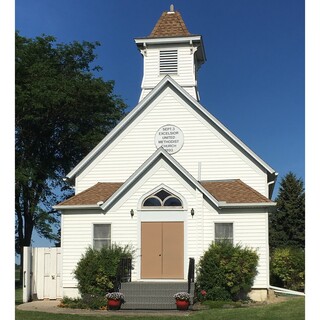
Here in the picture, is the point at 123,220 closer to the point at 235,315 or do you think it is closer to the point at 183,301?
the point at 183,301

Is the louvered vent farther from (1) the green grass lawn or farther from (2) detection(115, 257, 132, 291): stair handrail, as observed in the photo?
(1) the green grass lawn

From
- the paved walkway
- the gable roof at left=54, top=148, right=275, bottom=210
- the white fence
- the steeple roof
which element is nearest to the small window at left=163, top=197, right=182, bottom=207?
the gable roof at left=54, top=148, right=275, bottom=210

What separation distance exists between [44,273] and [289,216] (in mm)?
23659

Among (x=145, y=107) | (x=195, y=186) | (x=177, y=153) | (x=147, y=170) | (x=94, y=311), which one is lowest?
(x=94, y=311)

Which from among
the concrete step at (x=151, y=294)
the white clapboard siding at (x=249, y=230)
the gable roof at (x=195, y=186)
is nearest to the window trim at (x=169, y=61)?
the gable roof at (x=195, y=186)

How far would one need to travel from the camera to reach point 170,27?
86.3 feet

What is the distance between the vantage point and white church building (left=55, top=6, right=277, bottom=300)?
19.8m

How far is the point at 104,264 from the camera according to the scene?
18.6 metres

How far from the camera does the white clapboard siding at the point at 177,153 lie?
22047 mm

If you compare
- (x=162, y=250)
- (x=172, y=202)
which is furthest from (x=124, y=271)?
(x=172, y=202)
